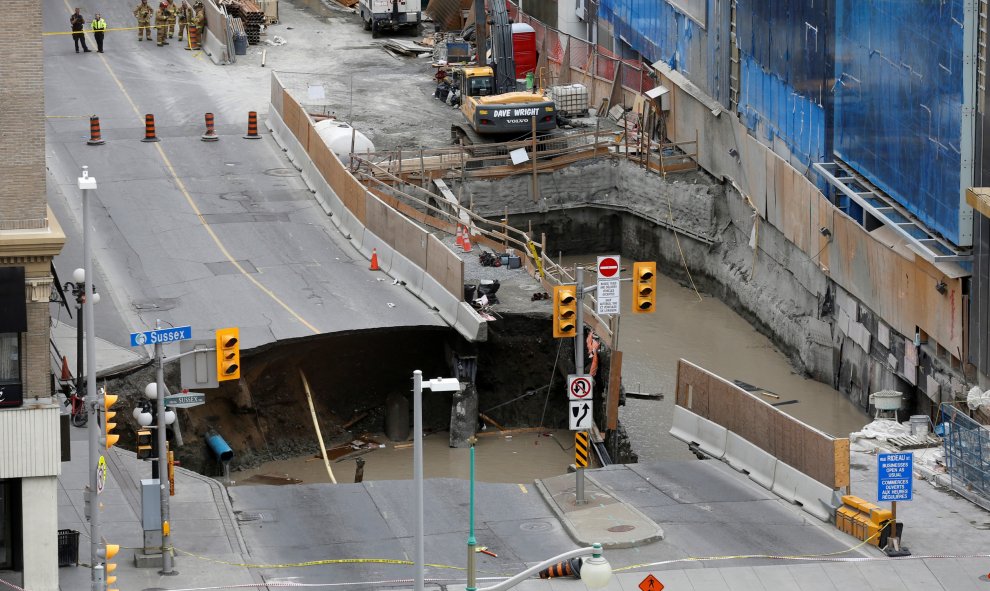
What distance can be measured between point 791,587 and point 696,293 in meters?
28.3

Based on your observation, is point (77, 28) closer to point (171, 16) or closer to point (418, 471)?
point (171, 16)

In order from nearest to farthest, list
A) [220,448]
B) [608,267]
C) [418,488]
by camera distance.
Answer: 1. [418,488]
2. [608,267]
3. [220,448]

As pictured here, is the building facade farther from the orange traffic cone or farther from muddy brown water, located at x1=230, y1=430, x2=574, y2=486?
muddy brown water, located at x1=230, y1=430, x2=574, y2=486

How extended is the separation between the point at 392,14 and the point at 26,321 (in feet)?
165

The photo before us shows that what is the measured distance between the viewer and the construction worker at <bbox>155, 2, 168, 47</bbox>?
242 feet

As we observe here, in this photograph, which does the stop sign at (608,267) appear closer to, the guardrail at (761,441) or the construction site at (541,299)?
the construction site at (541,299)

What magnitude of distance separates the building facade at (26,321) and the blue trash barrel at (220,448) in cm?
988

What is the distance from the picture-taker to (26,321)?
31.9 metres

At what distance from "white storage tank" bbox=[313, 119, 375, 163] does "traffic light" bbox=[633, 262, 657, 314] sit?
24078mm

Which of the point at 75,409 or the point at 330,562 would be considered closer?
the point at 330,562

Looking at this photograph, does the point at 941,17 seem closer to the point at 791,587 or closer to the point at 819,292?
the point at 819,292

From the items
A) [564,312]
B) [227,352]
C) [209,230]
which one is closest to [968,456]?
[564,312]

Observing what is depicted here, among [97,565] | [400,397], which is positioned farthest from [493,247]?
[97,565]

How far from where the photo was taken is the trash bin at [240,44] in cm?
7412
